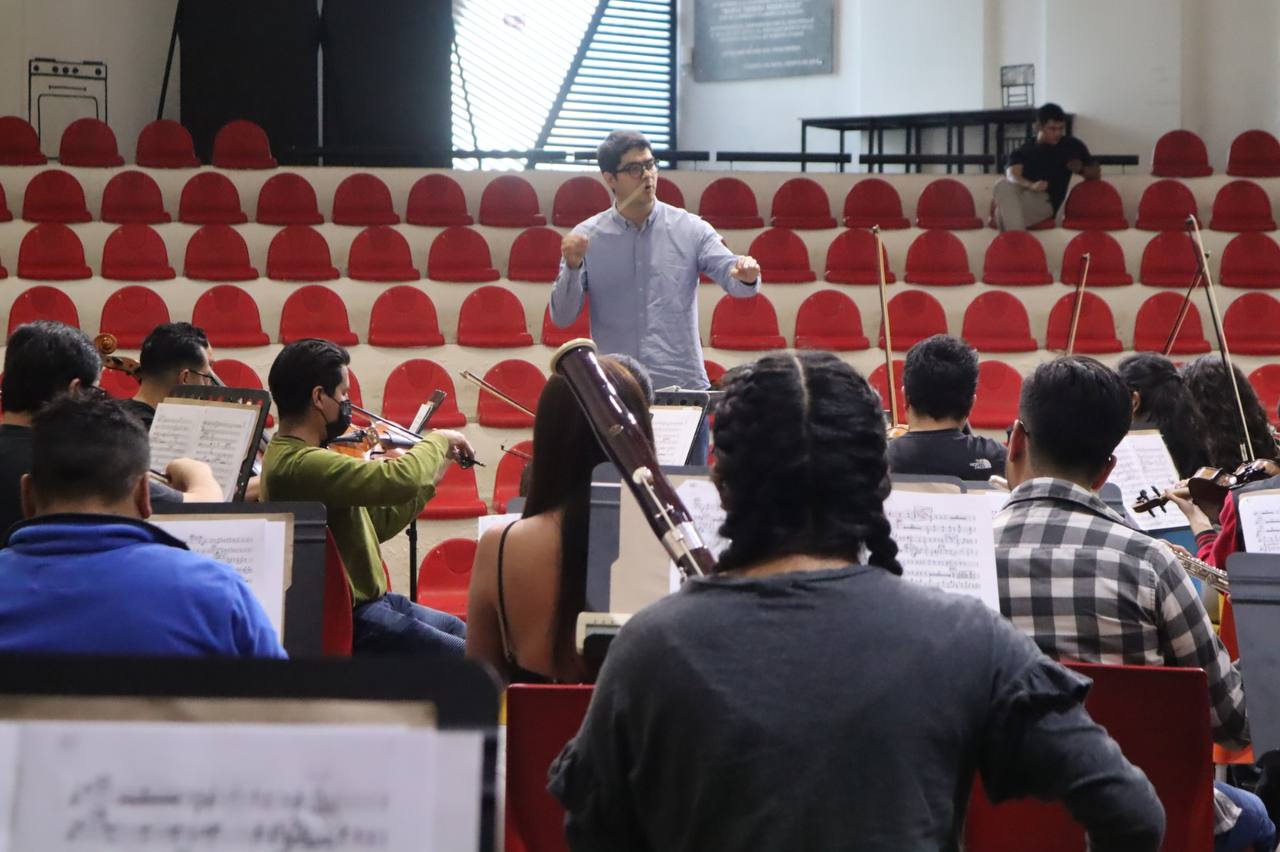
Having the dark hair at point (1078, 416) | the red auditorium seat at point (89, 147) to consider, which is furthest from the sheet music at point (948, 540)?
the red auditorium seat at point (89, 147)

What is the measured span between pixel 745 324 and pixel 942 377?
4183mm

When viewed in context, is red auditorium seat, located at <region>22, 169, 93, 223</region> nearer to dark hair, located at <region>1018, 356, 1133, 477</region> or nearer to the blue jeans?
the blue jeans

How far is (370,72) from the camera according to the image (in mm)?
9852

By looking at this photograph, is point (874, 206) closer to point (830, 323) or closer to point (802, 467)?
point (830, 323)

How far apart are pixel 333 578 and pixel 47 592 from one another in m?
1.41

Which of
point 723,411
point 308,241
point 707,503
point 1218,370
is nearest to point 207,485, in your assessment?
point 707,503

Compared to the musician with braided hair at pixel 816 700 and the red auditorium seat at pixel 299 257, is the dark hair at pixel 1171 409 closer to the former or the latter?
the musician with braided hair at pixel 816 700

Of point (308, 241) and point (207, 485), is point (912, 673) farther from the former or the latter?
point (308, 241)

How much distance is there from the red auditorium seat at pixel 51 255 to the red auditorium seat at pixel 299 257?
101 centimetres

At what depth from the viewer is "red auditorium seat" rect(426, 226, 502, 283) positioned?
26.4 feet

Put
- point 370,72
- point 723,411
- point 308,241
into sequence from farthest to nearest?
point 370,72
point 308,241
point 723,411

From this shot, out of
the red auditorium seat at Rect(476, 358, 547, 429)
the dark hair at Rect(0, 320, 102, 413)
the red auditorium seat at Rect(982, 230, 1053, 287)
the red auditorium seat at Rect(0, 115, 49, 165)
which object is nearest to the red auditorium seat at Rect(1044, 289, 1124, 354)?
the red auditorium seat at Rect(982, 230, 1053, 287)

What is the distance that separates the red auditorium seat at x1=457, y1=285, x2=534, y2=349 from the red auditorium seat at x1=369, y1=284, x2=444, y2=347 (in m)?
0.16

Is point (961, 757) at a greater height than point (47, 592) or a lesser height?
lesser
